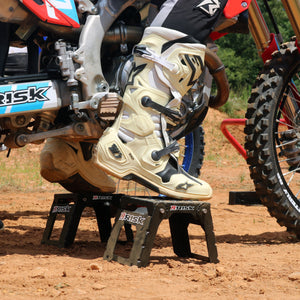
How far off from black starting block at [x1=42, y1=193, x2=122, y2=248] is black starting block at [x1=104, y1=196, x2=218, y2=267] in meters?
0.42

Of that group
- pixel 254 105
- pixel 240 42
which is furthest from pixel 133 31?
pixel 240 42

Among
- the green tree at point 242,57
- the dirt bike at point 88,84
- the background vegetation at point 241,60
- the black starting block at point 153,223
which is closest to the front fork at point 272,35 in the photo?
the dirt bike at point 88,84

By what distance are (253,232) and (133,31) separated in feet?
5.10

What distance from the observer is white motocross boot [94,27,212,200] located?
2510 mm

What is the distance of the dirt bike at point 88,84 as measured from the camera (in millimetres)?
2627

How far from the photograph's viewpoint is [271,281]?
6.95ft

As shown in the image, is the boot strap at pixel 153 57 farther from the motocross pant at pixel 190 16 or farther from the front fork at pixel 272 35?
the front fork at pixel 272 35

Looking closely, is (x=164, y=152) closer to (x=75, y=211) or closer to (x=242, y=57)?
(x=75, y=211)

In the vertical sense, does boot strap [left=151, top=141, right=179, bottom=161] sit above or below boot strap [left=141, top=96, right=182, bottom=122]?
below

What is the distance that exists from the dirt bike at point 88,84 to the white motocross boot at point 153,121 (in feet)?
0.52

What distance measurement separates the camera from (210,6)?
2.76 metres

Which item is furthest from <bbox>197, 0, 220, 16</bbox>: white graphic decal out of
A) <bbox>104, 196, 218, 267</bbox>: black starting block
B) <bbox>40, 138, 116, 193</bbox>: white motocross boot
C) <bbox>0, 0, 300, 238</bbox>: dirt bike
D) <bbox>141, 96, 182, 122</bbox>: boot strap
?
<bbox>40, 138, 116, 193</bbox>: white motocross boot

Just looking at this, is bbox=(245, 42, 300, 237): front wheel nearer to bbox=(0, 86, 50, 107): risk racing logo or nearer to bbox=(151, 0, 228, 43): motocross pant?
bbox=(151, 0, 228, 43): motocross pant

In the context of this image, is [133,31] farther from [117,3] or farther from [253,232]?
[253,232]
